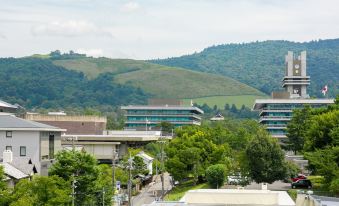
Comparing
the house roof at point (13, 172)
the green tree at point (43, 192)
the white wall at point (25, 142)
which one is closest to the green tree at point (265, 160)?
the white wall at point (25, 142)

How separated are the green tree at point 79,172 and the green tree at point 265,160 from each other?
25.7 metres

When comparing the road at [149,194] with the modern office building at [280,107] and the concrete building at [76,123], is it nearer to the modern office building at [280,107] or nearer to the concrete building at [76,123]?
the concrete building at [76,123]

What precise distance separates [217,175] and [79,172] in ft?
88.7

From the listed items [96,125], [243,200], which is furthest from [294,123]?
[243,200]

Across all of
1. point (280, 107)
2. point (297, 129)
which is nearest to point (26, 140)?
point (297, 129)

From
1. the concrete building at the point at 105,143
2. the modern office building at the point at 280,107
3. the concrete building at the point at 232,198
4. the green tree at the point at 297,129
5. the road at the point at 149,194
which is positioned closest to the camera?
the concrete building at the point at 232,198

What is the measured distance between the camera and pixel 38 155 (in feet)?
248

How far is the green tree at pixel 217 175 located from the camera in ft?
255

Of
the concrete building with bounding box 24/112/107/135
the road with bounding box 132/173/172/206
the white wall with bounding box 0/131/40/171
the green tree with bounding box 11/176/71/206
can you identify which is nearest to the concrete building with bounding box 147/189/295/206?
the green tree with bounding box 11/176/71/206

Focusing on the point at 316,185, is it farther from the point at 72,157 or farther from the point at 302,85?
the point at 302,85

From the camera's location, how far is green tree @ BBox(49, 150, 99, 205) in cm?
5291

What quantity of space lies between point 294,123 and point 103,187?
6490 centimetres

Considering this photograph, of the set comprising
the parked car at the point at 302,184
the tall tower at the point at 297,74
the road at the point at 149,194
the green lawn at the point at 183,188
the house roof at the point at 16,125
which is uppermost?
the tall tower at the point at 297,74

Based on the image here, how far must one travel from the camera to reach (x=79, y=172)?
53.7m
